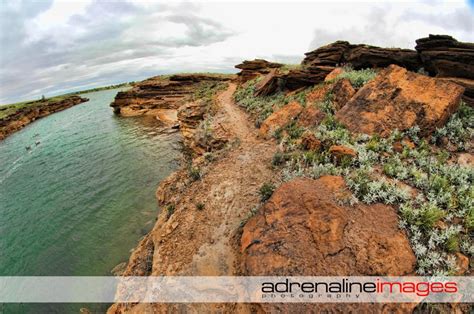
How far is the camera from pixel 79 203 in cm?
1755

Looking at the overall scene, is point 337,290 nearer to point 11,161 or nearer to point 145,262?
point 145,262

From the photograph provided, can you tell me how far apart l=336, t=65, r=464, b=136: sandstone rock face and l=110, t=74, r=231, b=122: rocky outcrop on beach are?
150ft

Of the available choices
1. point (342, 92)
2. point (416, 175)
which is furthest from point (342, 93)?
point (416, 175)

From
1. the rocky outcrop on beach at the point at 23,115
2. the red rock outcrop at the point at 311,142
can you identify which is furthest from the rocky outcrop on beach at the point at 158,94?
the red rock outcrop at the point at 311,142

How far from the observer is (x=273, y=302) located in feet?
17.7

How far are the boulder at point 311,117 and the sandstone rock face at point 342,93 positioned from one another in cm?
140

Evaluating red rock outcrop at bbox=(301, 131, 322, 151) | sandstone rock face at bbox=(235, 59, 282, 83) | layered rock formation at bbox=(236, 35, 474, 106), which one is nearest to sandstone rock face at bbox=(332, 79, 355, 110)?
layered rock formation at bbox=(236, 35, 474, 106)

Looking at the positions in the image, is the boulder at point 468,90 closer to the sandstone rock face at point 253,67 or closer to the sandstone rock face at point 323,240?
the sandstone rock face at point 323,240

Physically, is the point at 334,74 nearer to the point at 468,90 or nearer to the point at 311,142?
the point at 468,90

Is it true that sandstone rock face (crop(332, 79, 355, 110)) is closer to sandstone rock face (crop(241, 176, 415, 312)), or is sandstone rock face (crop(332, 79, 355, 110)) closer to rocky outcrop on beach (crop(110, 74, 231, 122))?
sandstone rock face (crop(241, 176, 415, 312))

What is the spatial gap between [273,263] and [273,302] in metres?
0.91

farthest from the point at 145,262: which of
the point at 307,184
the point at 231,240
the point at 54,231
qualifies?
the point at 54,231

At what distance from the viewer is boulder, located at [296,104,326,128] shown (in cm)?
1426

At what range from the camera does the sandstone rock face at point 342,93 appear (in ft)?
48.8
